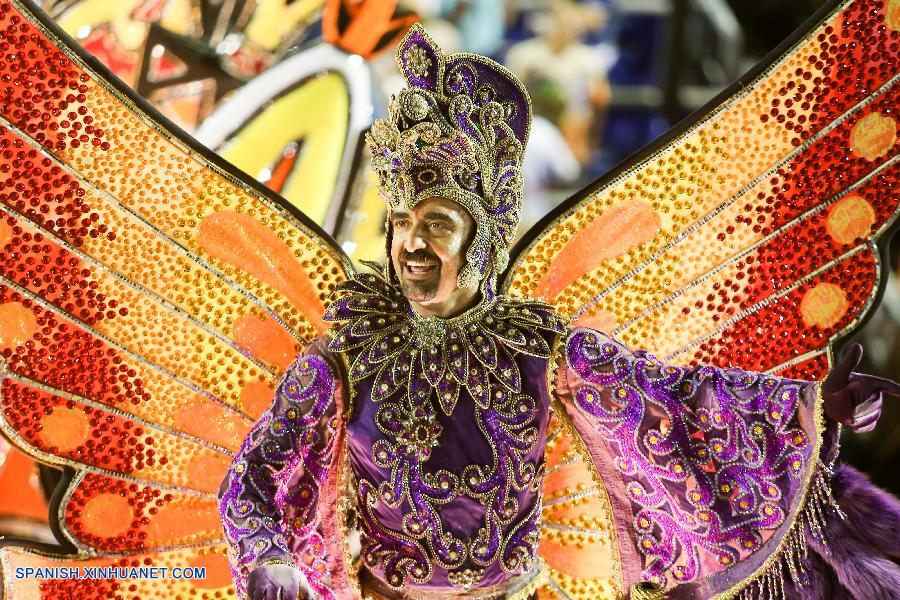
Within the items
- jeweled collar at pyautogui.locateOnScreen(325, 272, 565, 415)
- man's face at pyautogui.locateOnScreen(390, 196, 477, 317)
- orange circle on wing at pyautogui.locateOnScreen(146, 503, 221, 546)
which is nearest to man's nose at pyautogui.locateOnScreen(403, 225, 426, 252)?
man's face at pyautogui.locateOnScreen(390, 196, 477, 317)

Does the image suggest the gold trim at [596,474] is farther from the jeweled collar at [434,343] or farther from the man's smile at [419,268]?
the man's smile at [419,268]

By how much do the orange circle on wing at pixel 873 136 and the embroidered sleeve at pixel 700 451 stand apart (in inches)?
18.6

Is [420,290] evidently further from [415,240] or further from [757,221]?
[757,221]

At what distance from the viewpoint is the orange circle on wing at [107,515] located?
1.87 meters

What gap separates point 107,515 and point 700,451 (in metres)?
1.09

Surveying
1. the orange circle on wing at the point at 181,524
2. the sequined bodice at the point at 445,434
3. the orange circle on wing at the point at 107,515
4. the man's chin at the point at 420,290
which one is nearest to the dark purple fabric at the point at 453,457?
the sequined bodice at the point at 445,434

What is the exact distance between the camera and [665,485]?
5.59 ft

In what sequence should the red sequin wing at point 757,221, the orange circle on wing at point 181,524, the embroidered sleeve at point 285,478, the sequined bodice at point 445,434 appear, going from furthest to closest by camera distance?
the orange circle on wing at point 181,524 < the red sequin wing at point 757,221 < the sequined bodice at point 445,434 < the embroidered sleeve at point 285,478

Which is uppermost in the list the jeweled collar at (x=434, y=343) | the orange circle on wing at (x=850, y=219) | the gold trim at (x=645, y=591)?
the orange circle on wing at (x=850, y=219)

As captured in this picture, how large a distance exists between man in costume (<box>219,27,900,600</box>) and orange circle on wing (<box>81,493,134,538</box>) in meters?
0.36

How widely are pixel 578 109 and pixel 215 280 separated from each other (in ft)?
5.90

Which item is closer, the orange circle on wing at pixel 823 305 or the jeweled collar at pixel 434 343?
the jeweled collar at pixel 434 343

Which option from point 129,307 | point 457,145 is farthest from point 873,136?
point 129,307

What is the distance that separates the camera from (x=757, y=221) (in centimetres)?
188
